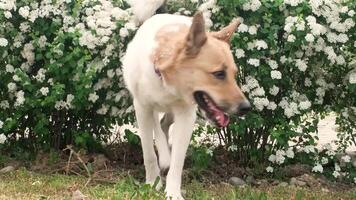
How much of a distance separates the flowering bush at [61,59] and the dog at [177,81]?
61 centimetres

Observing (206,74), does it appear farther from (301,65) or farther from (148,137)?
(301,65)

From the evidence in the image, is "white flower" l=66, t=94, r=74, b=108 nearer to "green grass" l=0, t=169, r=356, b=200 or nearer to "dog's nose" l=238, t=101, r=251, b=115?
"green grass" l=0, t=169, r=356, b=200

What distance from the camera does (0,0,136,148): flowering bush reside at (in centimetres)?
633

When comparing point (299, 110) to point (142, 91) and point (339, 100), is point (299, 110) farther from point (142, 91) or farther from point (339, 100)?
point (142, 91)

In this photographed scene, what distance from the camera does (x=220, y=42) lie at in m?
4.98

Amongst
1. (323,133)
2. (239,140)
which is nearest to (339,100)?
(239,140)

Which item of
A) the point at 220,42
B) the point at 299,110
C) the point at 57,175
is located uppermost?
the point at 220,42

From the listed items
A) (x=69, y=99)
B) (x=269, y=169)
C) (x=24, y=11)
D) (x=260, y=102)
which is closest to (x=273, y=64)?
(x=260, y=102)

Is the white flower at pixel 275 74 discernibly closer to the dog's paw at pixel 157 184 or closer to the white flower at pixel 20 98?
the dog's paw at pixel 157 184

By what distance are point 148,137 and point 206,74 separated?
1.10 m

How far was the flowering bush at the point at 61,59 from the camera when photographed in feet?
20.8

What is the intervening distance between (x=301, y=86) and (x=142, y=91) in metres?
1.86

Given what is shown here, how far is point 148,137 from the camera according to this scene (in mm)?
5711

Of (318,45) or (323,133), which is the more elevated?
(318,45)
